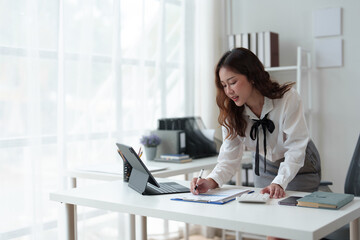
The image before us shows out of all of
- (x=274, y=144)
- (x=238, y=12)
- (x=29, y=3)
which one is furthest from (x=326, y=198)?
(x=238, y=12)

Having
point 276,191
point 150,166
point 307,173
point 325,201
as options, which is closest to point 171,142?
point 150,166

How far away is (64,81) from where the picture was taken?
279 centimetres

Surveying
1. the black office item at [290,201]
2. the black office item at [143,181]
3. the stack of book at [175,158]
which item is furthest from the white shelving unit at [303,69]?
the black office item at [290,201]

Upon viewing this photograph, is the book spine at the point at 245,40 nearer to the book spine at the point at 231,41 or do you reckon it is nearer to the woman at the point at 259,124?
the book spine at the point at 231,41

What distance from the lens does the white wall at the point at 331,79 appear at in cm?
348

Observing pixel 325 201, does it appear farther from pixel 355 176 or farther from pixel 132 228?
pixel 132 228

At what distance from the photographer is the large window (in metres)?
2.51

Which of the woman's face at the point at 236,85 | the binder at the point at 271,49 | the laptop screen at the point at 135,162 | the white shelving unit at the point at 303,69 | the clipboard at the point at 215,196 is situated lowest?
the clipboard at the point at 215,196

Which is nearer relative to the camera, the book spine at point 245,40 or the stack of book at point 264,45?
the stack of book at point 264,45

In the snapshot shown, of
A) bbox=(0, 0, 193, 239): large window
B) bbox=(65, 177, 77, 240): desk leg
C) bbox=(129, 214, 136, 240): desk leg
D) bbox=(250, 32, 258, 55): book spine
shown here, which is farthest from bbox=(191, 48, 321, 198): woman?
bbox=(250, 32, 258, 55): book spine

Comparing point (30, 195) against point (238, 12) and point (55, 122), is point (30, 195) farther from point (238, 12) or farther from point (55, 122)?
point (238, 12)

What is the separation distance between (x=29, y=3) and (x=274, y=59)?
1.91m

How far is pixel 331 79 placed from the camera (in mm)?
3572

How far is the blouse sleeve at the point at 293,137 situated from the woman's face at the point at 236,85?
0.59 ft
